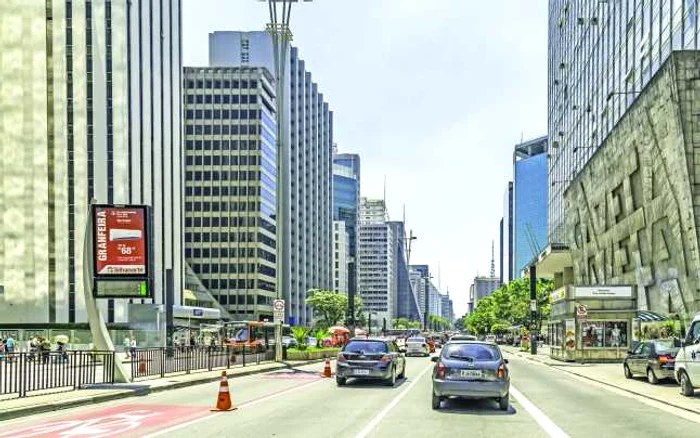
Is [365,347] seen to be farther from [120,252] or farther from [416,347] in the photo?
[416,347]

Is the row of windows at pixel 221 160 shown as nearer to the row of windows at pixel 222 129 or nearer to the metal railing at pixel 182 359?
the row of windows at pixel 222 129

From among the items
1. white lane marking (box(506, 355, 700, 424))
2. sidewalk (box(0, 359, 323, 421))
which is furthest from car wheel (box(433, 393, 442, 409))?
sidewalk (box(0, 359, 323, 421))

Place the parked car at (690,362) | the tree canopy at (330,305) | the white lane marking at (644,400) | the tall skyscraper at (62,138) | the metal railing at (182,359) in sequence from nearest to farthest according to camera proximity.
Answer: the white lane marking at (644,400) < the parked car at (690,362) < the metal railing at (182,359) < the tall skyscraper at (62,138) < the tree canopy at (330,305)

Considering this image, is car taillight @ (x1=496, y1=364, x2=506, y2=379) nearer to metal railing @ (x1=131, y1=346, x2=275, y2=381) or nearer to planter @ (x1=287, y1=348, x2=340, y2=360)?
metal railing @ (x1=131, y1=346, x2=275, y2=381)

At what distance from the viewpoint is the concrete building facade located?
39.6 m

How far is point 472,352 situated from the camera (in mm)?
17016

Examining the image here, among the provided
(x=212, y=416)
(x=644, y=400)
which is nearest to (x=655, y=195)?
(x=644, y=400)

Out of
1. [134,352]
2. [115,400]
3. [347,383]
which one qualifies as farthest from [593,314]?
[115,400]

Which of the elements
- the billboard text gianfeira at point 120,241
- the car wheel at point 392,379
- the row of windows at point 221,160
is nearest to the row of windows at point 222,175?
the row of windows at point 221,160

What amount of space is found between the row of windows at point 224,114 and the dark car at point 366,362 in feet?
351

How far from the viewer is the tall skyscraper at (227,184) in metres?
126

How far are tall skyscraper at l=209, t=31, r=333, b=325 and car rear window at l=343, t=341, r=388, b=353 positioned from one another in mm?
104297

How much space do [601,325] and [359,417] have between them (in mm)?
32295

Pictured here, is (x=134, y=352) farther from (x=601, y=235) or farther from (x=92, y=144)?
(x=92, y=144)
